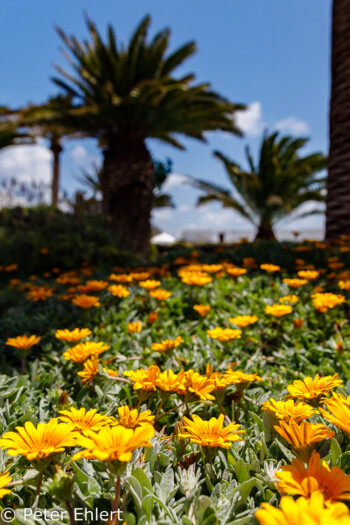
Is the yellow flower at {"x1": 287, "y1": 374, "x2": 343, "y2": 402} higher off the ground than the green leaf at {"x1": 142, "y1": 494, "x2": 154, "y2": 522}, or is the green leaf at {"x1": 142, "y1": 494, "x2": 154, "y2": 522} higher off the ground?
the yellow flower at {"x1": 287, "y1": 374, "x2": 343, "y2": 402}

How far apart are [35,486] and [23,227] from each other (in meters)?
6.34

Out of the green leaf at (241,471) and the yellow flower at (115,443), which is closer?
the yellow flower at (115,443)

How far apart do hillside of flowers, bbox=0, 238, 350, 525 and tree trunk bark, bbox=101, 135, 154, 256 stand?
6.10 metres

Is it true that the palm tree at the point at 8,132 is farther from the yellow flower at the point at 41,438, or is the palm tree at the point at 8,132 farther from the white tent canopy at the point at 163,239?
the yellow flower at the point at 41,438

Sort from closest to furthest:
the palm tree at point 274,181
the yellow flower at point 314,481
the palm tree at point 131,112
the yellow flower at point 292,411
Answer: the yellow flower at point 314,481
the yellow flower at point 292,411
the palm tree at point 131,112
the palm tree at point 274,181

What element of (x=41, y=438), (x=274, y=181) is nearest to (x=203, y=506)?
(x=41, y=438)

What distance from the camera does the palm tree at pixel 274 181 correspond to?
11.2 m

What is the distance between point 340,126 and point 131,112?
4.86 metres

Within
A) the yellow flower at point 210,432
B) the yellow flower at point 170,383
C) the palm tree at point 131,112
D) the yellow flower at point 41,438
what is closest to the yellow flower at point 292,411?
the yellow flower at point 210,432

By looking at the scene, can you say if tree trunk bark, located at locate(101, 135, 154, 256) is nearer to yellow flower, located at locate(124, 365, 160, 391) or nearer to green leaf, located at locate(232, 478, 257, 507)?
yellow flower, located at locate(124, 365, 160, 391)

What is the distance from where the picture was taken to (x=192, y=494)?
76 cm

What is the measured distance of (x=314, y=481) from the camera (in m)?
0.60

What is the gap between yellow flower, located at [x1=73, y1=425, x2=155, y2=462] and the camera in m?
0.63

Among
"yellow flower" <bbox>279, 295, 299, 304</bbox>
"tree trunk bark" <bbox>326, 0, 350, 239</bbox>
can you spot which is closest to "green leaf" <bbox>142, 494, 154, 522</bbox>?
"yellow flower" <bbox>279, 295, 299, 304</bbox>
